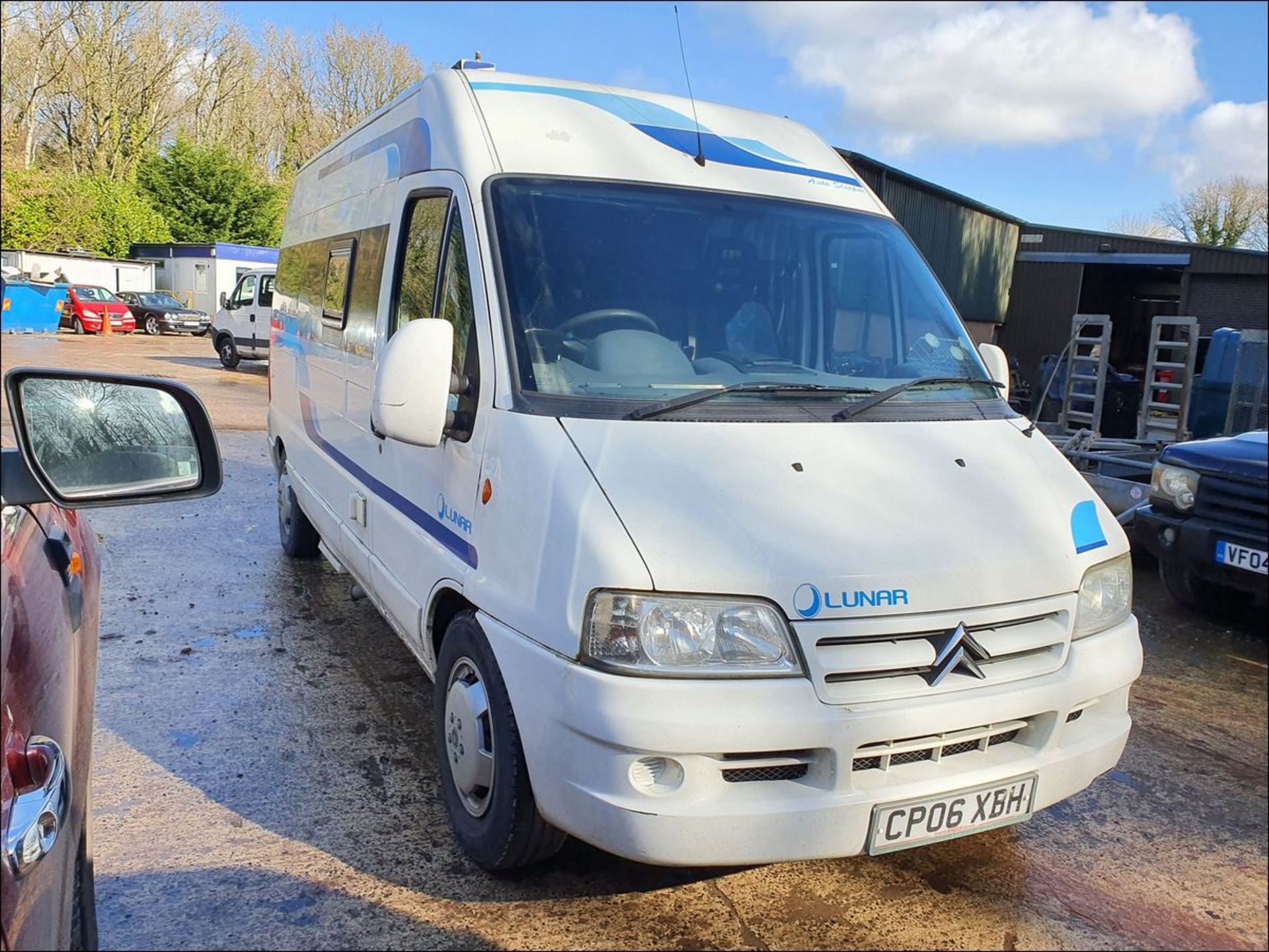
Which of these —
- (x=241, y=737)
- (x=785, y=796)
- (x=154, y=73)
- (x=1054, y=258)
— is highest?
(x=1054, y=258)

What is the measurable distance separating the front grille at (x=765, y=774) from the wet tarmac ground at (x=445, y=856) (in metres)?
0.64

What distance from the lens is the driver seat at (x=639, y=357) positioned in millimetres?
3102

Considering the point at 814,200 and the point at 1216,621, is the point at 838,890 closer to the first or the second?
the point at 814,200

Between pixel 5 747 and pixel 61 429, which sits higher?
pixel 61 429

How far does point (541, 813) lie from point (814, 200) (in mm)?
2610

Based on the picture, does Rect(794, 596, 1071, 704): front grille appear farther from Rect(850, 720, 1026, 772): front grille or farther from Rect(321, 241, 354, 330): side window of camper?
Rect(321, 241, 354, 330): side window of camper

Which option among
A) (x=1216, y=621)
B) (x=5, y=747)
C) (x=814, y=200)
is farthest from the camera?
(x=1216, y=621)

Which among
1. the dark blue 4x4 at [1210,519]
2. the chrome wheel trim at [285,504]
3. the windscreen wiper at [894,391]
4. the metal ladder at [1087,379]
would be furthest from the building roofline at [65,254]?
the metal ladder at [1087,379]

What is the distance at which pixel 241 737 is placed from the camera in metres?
3.99

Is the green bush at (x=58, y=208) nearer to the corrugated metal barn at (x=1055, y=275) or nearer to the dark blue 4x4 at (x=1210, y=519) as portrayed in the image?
the dark blue 4x4 at (x=1210, y=519)

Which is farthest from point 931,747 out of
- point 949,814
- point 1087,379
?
point 1087,379

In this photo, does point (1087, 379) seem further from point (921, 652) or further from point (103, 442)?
point (103, 442)

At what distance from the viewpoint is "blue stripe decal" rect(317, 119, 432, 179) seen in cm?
387

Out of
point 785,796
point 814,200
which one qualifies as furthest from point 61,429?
point 814,200
